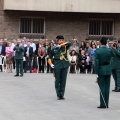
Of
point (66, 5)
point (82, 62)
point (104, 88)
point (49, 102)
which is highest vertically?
point (66, 5)

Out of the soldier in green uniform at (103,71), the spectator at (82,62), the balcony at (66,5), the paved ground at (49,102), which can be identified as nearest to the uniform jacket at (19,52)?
the paved ground at (49,102)

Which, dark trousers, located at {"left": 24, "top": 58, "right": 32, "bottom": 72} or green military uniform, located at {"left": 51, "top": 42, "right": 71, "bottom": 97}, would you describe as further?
dark trousers, located at {"left": 24, "top": 58, "right": 32, "bottom": 72}

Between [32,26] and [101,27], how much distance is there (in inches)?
183

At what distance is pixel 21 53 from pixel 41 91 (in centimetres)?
678

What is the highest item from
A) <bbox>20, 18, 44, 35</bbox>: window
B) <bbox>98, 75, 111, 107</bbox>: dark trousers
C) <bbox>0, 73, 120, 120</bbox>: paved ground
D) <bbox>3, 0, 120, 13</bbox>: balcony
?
<bbox>3, 0, 120, 13</bbox>: balcony

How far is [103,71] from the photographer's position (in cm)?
1390

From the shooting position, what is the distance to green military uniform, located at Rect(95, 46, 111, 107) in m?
13.9

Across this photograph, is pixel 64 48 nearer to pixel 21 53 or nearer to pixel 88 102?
pixel 88 102

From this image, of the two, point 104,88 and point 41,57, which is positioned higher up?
point 41,57

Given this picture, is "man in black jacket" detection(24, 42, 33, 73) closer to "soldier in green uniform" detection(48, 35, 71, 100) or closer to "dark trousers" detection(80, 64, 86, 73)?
"dark trousers" detection(80, 64, 86, 73)

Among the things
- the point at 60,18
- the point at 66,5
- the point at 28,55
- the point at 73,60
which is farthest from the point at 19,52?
the point at 60,18

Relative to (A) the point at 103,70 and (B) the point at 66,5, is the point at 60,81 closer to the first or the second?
(A) the point at 103,70

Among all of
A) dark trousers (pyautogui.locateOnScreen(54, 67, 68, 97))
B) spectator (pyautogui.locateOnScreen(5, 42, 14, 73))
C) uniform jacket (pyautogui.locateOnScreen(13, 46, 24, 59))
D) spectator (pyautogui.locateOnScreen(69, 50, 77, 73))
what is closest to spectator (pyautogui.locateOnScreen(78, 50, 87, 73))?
spectator (pyautogui.locateOnScreen(69, 50, 77, 73))

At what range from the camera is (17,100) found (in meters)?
15.2
